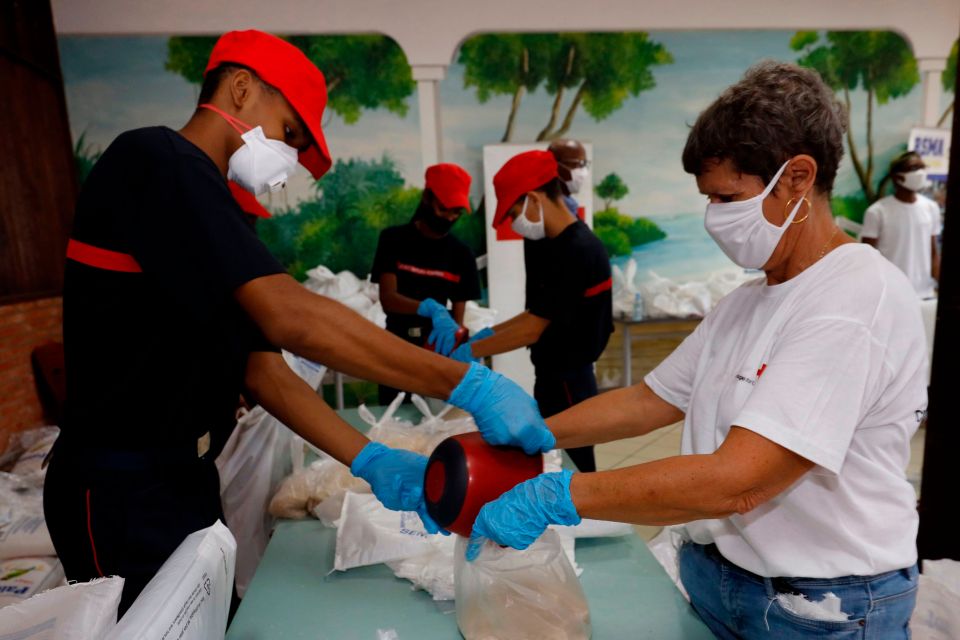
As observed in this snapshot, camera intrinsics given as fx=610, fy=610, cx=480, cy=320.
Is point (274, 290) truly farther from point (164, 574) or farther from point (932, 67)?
point (932, 67)

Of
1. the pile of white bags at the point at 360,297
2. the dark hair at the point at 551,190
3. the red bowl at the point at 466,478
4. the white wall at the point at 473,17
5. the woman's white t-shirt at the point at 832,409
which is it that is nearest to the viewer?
the woman's white t-shirt at the point at 832,409

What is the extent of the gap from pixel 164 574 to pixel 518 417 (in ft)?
2.12

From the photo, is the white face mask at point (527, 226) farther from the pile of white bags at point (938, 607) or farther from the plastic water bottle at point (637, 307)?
the plastic water bottle at point (637, 307)

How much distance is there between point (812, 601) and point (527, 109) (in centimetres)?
526

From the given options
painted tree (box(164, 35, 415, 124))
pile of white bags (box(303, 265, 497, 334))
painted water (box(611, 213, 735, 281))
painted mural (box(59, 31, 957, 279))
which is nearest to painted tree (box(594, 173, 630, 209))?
→ painted mural (box(59, 31, 957, 279))

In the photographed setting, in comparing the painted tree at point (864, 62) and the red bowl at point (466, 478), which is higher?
the painted tree at point (864, 62)

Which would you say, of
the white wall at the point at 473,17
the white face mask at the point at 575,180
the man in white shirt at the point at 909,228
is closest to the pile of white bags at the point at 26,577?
the white face mask at the point at 575,180

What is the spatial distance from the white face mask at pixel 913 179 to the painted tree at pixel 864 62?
1201mm

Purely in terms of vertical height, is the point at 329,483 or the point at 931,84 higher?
the point at 931,84

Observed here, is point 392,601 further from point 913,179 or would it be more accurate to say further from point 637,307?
point 913,179

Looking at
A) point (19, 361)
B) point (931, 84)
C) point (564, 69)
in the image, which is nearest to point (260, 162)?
point (19, 361)

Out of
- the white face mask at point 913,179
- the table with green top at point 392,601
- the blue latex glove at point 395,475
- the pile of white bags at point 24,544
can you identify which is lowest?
the pile of white bags at point 24,544

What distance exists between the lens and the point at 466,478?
1050 mm

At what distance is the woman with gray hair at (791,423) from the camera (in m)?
0.85
